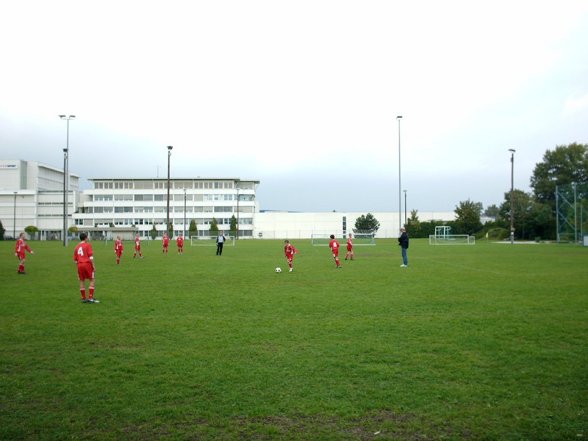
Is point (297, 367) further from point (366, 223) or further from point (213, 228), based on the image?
point (366, 223)

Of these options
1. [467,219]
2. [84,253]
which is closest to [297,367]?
Result: [84,253]

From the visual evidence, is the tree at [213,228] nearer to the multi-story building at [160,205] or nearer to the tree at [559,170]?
the multi-story building at [160,205]

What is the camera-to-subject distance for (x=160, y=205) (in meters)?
108

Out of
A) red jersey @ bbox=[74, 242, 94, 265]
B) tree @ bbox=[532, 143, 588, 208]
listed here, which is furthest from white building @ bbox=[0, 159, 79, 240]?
red jersey @ bbox=[74, 242, 94, 265]

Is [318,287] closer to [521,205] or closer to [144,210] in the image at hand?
[521,205]

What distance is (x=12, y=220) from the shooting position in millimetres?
105500

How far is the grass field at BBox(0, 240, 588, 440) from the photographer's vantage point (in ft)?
16.3

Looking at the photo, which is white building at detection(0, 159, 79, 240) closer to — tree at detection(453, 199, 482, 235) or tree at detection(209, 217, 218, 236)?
tree at detection(209, 217, 218, 236)

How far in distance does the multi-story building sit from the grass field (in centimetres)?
9472

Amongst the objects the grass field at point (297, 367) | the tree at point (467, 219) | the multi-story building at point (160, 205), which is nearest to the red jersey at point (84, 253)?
the grass field at point (297, 367)

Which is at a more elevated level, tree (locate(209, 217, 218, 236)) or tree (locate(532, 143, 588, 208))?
tree (locate(532, 143, 588, 208))

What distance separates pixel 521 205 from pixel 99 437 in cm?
7875

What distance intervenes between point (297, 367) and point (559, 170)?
97.8 meters

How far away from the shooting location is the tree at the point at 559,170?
8744cm
